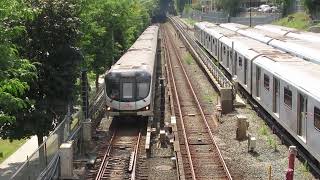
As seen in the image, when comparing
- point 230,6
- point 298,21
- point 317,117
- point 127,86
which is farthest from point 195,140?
point 230,6

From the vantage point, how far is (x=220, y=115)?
25.0 meters

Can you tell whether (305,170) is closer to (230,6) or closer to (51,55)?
(51,55)

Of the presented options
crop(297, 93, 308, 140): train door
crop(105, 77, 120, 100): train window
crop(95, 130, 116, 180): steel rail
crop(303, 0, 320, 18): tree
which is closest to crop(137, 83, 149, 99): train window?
crop(105, 77, 120, 100): train window

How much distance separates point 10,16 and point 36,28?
17.5ft

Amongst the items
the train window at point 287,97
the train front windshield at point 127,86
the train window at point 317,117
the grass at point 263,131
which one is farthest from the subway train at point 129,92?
the train window at point 317,117

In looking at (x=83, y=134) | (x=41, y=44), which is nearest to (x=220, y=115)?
(x=83, y=134)

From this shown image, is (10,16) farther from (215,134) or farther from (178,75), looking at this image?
(178,75)

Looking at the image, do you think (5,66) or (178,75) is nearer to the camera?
(5,66)

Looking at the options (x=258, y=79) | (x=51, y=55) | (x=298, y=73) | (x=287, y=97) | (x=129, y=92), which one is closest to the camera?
(x=51, y=55)

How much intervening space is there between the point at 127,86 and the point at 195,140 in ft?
14.0

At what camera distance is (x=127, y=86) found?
2328 cm

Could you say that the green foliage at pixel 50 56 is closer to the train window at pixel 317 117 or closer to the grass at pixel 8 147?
the grass at pixel 8 147

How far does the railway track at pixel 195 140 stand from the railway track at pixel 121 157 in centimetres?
172

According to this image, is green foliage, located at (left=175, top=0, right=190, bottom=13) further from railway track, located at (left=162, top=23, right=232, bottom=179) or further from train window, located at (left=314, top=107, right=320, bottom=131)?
train window, located at (left=314, top=107, right=320, bottom=131)
